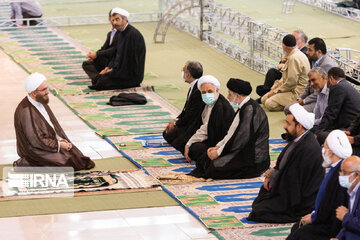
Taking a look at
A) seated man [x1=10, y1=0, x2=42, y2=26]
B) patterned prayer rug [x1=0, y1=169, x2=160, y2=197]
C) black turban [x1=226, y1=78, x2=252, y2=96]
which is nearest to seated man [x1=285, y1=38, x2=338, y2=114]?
black turban [x1=226, y1=78, x2=252, y2=96]

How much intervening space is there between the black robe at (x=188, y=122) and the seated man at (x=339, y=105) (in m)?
1.22

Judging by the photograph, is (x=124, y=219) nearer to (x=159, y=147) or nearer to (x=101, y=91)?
(x=159, y=147)

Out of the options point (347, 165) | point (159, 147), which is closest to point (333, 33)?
point (159, 147)

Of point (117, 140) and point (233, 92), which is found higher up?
point (233, 92)

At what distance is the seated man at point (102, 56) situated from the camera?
37.3 ft

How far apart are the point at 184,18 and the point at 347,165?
10.5 metres

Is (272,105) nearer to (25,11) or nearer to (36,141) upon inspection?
(36,141)

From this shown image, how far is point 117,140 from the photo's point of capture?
9.06m

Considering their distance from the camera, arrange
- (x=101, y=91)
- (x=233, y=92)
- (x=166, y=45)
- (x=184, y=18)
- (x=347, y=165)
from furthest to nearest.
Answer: (x=184, y=18) → (x=166, y=45) → (x=101, y=91) → (x=233, y=92) → (x=347, y=165)

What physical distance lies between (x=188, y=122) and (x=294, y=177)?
2.37 metres

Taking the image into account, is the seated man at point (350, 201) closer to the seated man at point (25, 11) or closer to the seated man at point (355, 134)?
the seated man at point (355, 134)

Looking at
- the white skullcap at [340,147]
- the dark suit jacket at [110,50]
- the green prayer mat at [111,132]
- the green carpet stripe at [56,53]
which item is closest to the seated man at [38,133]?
A: the green prayer mat at [111,132]

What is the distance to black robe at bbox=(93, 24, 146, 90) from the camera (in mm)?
11172

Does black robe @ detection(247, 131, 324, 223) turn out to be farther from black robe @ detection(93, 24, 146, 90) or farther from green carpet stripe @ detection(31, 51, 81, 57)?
green carpet stripe @ detection(31, 51, 81, 57)
